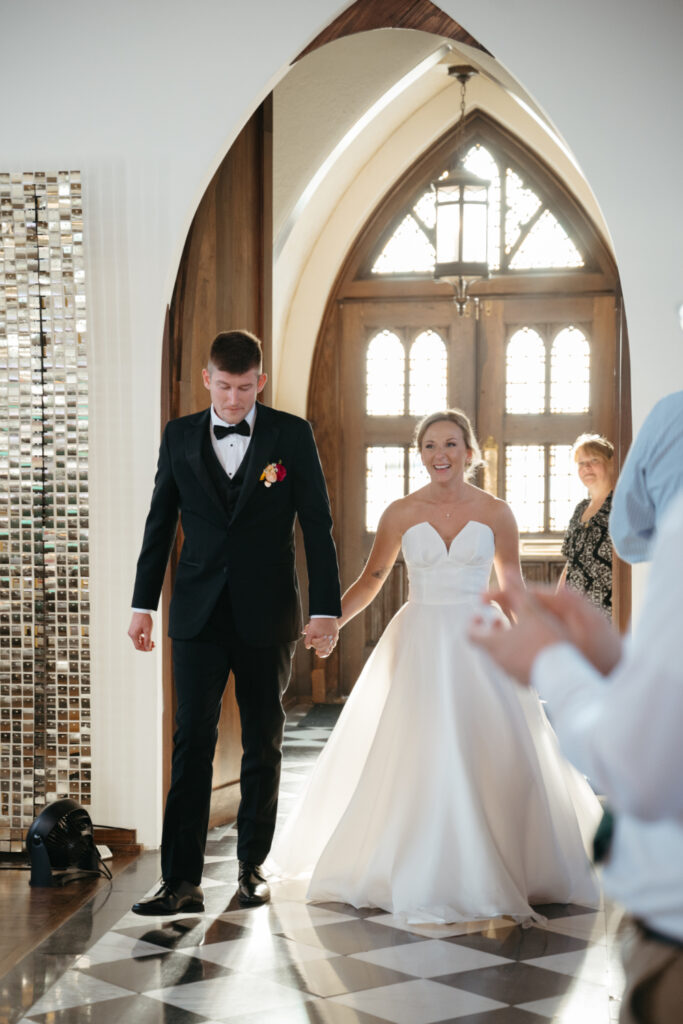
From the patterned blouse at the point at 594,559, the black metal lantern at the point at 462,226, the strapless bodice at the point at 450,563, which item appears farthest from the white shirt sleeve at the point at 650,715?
the black metal lantern at the point at 462,226

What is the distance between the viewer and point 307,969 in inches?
129

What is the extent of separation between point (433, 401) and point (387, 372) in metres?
0.40

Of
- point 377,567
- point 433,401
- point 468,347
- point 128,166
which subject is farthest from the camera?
point 433,401

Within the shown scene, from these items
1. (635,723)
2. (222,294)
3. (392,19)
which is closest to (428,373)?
(222,294)

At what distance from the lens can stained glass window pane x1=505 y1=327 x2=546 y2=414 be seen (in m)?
8.45

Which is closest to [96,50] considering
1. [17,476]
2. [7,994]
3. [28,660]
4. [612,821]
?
[17,476]

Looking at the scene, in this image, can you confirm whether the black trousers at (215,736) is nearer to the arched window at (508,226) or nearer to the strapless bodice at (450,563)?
the strapless bodice at (450,563)

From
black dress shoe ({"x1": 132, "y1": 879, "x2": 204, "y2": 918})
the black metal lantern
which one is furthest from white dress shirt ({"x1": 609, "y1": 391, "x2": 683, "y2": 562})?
the black metal lantern

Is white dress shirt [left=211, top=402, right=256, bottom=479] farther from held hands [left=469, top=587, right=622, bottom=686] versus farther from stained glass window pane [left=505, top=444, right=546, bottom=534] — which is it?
stained glass window pane [left=505, top=444, right=546, bottom=534]

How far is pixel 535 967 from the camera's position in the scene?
3.29 meters

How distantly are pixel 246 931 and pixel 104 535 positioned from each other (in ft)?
5.59

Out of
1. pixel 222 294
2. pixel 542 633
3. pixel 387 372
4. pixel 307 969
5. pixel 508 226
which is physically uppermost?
pixel 508 226

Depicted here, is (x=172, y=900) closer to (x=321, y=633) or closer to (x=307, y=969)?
(x=307, y=969)

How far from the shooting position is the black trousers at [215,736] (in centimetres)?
378
